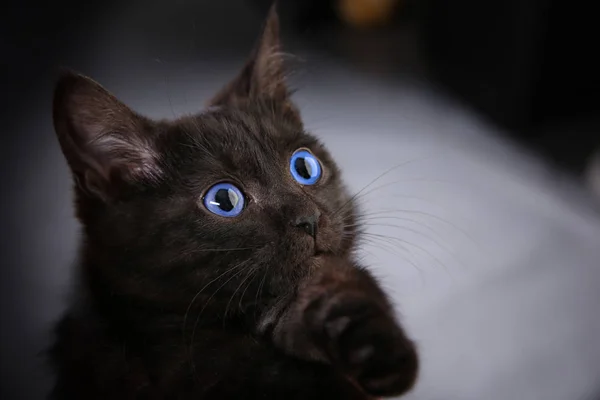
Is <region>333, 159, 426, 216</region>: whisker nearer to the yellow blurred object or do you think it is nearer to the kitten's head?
the kitten's head

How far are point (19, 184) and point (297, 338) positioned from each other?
17.1 inches

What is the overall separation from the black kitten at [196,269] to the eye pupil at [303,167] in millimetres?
11

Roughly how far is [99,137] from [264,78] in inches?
8.0

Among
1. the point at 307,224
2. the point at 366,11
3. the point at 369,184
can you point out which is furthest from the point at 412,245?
the point at 366,11

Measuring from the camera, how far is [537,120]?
1.83 meters

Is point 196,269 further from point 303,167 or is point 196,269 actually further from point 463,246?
point 463,246

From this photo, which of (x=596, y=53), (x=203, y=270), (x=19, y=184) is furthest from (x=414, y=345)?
(x=596, y=53)

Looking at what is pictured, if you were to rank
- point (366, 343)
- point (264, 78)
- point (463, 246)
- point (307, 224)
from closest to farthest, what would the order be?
point (366, 343) → point (307, 224) → point (264, 78) → point (463, 246)

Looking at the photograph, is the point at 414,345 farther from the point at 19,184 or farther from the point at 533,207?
the point at 533,207

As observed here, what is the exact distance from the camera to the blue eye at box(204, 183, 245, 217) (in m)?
0.64

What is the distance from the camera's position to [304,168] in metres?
0.70

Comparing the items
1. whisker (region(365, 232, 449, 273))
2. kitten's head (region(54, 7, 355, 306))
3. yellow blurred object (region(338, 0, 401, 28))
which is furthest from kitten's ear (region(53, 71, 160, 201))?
yellow blurred object (region(338, 0, 401, 28))

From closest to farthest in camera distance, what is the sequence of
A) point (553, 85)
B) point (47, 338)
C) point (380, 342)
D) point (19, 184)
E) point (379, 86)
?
point (380, 342)
point (47, 338)
point (19, 184)
point (379, 86)
point (553, 85)

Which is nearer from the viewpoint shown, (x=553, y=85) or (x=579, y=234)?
(x=579, y=234)
